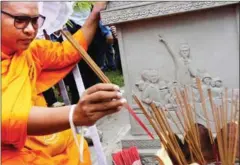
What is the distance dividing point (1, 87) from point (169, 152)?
0.53 metres

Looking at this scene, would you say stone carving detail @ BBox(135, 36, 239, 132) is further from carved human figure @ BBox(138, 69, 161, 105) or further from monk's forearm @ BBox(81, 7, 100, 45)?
monk's forearm @ BBox(81, 7, 100, 45)

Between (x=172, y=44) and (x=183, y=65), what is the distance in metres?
0.11

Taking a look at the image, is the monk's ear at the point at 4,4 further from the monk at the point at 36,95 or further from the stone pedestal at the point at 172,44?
the stone pedestal at the point at 172,44

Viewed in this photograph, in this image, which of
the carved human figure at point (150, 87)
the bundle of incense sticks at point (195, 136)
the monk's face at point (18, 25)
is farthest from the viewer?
the carved human figure at point (150, 87)

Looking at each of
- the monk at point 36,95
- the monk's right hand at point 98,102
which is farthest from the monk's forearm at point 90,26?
the monk's right hand at point 98,102

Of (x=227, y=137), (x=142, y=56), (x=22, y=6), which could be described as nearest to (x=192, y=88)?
(x=142, y=56)

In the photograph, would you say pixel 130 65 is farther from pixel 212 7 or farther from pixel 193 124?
pixel 193 124

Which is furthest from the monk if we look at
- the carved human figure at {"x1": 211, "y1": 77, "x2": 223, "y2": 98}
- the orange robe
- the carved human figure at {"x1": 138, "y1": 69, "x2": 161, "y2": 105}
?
the carved human figure at {"x1": 211, "y1": 77, "x2": 223, "y2": 98}

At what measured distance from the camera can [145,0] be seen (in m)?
1.85

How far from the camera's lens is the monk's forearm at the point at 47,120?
1.22 meters

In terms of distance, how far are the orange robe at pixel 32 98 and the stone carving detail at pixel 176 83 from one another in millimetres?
363

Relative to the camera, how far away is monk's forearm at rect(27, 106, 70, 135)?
1219 mm

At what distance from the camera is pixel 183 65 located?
197cm

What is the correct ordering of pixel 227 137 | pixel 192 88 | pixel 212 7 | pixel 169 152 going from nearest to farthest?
pixel 227 137, pixel 169 152, pixel 212 7, pixel 192 88
